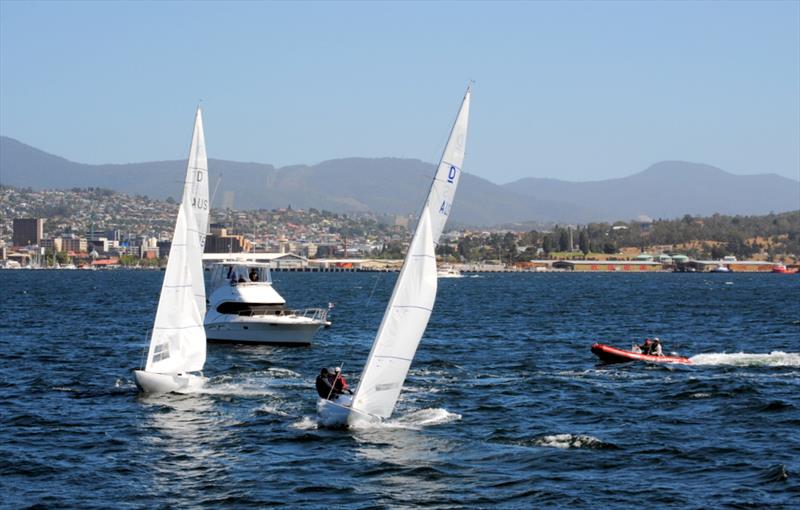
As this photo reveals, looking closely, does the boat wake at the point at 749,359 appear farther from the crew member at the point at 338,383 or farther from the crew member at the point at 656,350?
the crew member at the point at 338,383

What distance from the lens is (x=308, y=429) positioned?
35594mm

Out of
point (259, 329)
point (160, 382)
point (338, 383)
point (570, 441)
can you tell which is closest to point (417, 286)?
point (338, 383)

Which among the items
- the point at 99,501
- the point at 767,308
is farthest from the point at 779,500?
the point at 767,308

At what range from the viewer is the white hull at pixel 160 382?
42000 mm

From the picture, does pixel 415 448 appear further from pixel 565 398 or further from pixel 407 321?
pixel 565 398

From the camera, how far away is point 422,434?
1371 inches

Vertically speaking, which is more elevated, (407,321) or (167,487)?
(407,321)

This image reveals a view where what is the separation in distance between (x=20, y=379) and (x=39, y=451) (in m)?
15.6

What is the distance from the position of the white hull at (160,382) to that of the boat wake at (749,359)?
23.9 meters

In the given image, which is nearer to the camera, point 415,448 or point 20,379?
point 415,448

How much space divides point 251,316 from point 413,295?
27.7 metres

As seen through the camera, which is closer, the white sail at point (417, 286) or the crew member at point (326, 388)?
the white sail at point (417, 286)

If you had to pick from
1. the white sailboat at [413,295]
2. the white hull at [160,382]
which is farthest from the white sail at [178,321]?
the white sailboat at [413,295]

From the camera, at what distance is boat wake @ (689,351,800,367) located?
53.9 m
